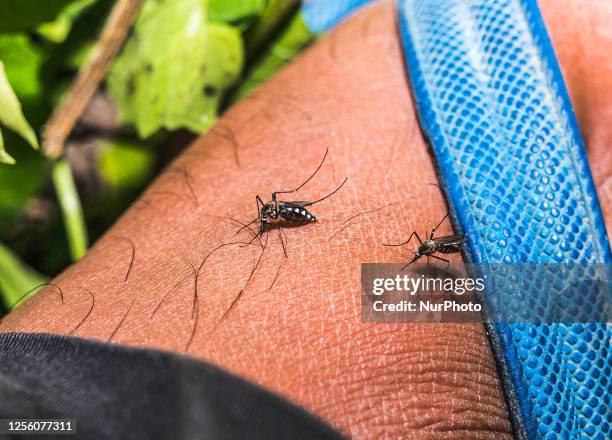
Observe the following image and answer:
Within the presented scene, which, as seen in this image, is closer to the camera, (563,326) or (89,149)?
(563,326)

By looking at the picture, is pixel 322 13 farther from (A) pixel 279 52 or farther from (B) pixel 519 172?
(B) pixel 519 172

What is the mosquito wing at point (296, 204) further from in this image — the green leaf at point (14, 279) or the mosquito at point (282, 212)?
the green leaf at point (14, 279)

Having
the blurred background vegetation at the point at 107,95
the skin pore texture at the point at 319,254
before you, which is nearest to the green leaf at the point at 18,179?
the blurred background vegetation at the point at 107,95

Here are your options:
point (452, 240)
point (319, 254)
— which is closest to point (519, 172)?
point (452, 240)

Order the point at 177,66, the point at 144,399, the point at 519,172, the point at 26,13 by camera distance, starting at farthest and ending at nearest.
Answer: the point at 177,66
the point at 26,13
the point at 519,172
the point at 144,399

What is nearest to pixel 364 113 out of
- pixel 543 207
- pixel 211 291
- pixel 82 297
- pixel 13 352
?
pixel 543 207

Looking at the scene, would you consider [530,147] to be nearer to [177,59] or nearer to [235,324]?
[235,324]
